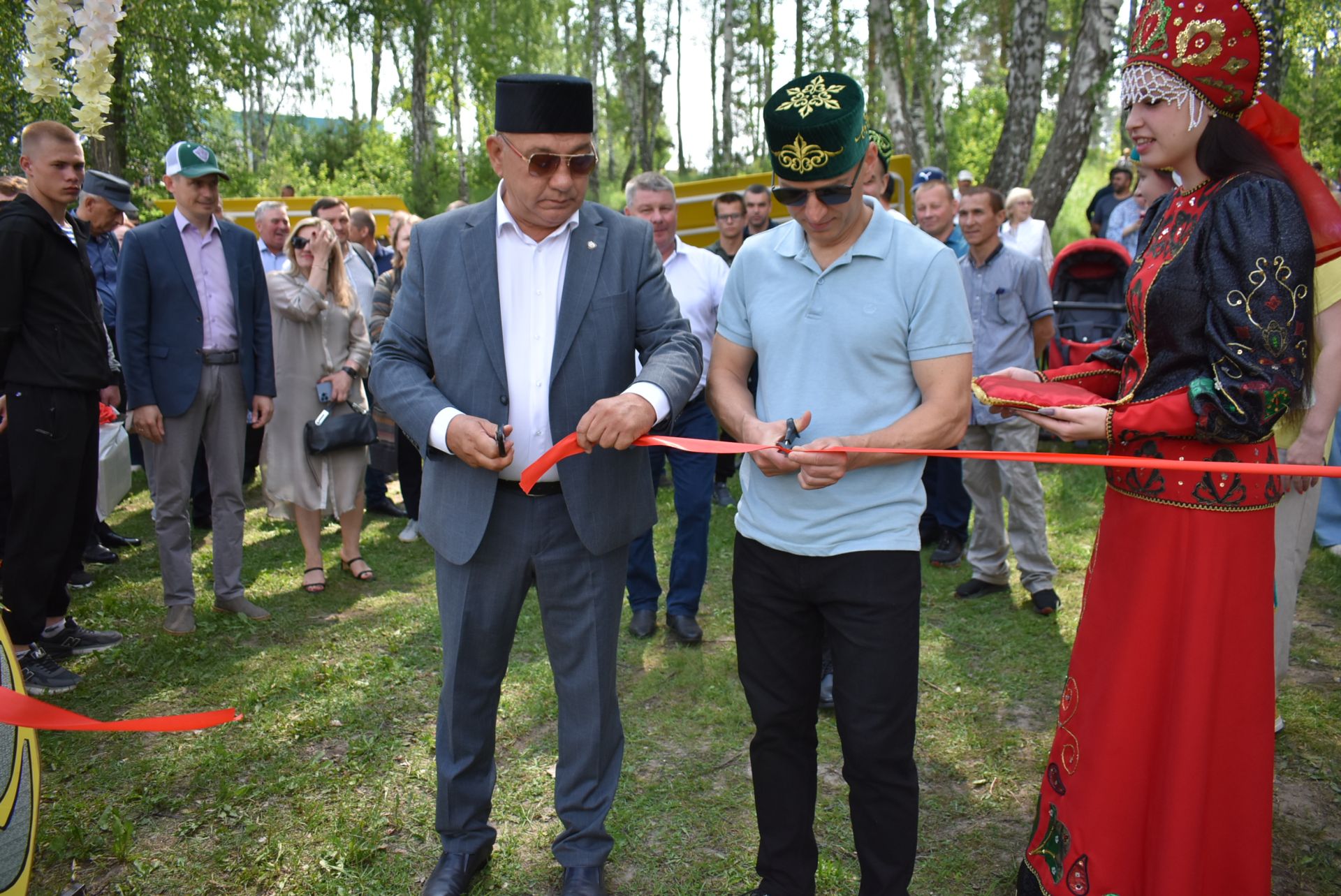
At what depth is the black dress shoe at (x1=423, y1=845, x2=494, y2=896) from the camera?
9.71 feet

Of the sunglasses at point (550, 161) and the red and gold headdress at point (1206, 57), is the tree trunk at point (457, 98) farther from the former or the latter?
the red and gold headdress at point (1206, 57)

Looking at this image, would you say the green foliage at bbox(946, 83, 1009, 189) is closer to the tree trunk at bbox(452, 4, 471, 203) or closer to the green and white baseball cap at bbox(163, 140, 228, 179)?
the tree trunk at bbox(452, 4, 471, 203)

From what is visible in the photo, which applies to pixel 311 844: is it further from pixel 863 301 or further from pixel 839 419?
pixel 863 301

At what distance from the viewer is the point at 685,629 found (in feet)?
16.9

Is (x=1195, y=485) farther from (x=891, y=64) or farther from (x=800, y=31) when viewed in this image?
(x=800, y=31)

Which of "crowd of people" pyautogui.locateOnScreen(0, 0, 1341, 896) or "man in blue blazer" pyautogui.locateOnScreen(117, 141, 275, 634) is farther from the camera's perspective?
"man in blue blazer" pyautogui.locateOnScreen(117, 141, 275, 634)

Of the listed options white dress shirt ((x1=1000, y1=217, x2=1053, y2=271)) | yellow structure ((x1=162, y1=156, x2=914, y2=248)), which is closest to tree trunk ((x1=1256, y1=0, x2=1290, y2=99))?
white dress shirt ((x1=1000, y1=217, x2=1053, y2=271))

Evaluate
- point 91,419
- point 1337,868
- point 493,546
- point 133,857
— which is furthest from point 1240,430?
point 91,419

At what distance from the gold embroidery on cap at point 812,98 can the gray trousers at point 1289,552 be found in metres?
2.43

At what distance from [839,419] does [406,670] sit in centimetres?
301

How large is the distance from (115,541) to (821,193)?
20.8 ft

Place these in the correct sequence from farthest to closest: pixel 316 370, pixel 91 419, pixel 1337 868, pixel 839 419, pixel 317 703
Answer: pixel 316 370 < pixel 91 419 < pixel 317 703 < pixel 1337 868 < pixel 839 419

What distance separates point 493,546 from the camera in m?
2.86

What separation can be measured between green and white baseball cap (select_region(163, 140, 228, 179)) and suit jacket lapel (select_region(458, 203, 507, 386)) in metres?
3.06
